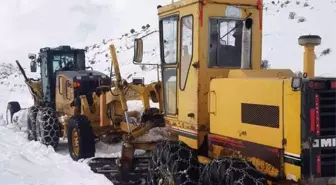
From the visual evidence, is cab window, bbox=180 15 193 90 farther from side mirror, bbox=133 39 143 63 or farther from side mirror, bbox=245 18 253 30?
side mirror, bbox=245 18 253 30

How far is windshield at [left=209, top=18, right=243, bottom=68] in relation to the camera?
6.34 m

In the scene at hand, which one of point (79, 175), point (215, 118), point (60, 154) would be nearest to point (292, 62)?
point (60, 154)

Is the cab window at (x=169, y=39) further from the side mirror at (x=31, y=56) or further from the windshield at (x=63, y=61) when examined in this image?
the side mirror at (x=31, y=56)

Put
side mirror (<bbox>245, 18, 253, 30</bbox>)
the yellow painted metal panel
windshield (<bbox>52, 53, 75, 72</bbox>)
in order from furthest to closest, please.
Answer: windshield (<bbox>52, 53, 75, 72</bbox>) < side mirror (<bbox>245, 18, 253, 30</bbox>) < the yellow painted metal panel

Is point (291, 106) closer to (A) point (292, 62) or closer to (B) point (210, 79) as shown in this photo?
(B) point (210, 79)

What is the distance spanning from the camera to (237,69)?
6336 millimetres

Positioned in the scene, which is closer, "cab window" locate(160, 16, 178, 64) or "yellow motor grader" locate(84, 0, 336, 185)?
"yellow motor grader" locate(84, 0, 336, 185)

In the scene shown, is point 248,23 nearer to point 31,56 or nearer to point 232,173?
point 232,173

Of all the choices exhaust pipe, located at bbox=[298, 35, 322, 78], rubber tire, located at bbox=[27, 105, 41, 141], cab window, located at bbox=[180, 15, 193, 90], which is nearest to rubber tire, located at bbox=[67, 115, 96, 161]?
rubber tire, located at bbox=[27, 105, 41, 141]

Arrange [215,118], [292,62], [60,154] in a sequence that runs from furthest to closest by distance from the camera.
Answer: [292,62] → [60,154] → [215,118]

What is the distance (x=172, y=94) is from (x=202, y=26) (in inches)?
47.9

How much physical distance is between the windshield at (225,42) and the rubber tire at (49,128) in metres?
6.76

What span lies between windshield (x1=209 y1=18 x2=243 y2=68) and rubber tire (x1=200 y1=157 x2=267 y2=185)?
159cm

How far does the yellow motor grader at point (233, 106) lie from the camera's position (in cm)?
460
